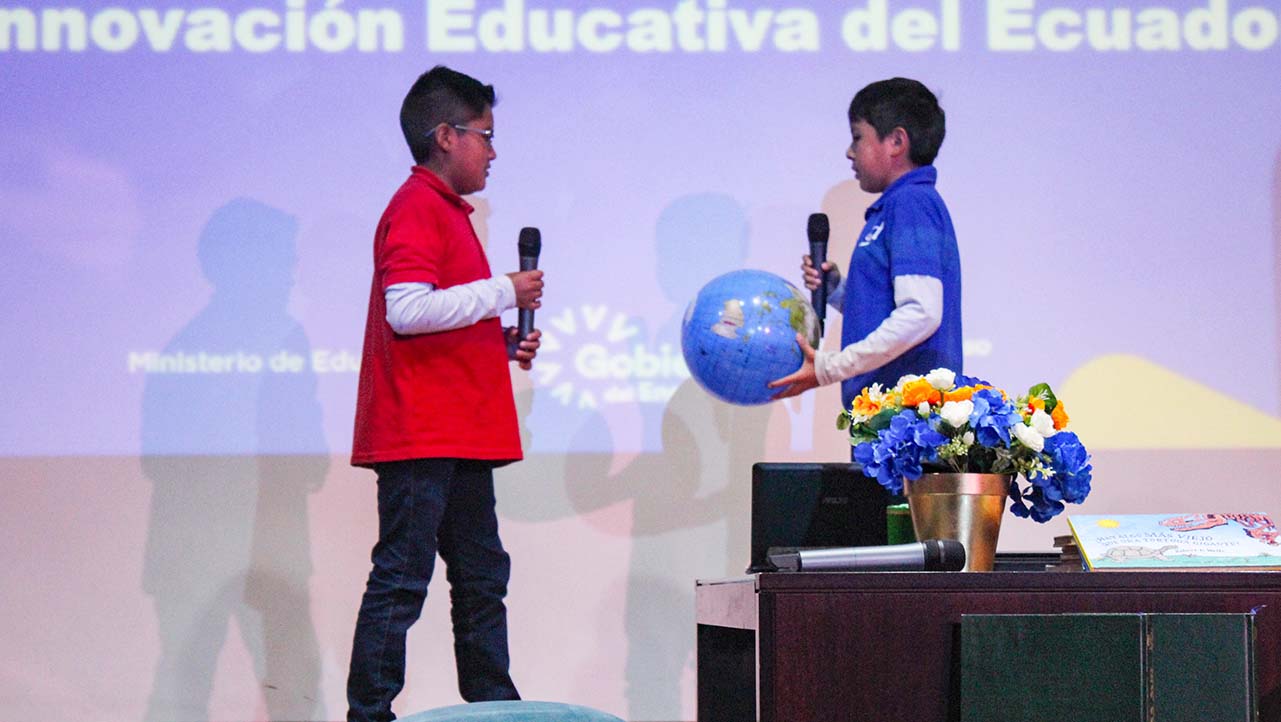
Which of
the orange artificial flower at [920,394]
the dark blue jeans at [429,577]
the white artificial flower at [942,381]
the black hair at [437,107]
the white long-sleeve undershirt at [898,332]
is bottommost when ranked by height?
the dark blue jeans at [429,577]

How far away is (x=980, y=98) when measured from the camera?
3.88 metres

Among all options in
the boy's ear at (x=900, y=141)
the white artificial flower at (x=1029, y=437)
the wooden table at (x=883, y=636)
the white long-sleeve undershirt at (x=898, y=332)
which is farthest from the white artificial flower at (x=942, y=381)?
the boy's ear at (x=900, y=141)

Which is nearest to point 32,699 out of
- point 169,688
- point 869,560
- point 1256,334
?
point 169,688

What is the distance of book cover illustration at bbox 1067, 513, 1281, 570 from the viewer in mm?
1639

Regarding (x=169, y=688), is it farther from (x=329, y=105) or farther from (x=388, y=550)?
(x=329, y=105)

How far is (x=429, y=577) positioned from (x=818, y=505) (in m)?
0.82

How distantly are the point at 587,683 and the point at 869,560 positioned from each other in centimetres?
234

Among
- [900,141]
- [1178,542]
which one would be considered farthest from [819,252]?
[1178,542]

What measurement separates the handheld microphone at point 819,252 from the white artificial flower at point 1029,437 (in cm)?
153

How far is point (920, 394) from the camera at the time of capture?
1883mm

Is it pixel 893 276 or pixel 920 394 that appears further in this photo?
pixel 893 276

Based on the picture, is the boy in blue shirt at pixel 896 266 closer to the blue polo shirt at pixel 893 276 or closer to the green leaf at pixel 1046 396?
the blue polo shirt at pixel 893 276

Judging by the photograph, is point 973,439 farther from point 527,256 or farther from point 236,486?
point 236,486

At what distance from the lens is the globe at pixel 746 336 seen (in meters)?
2.99
